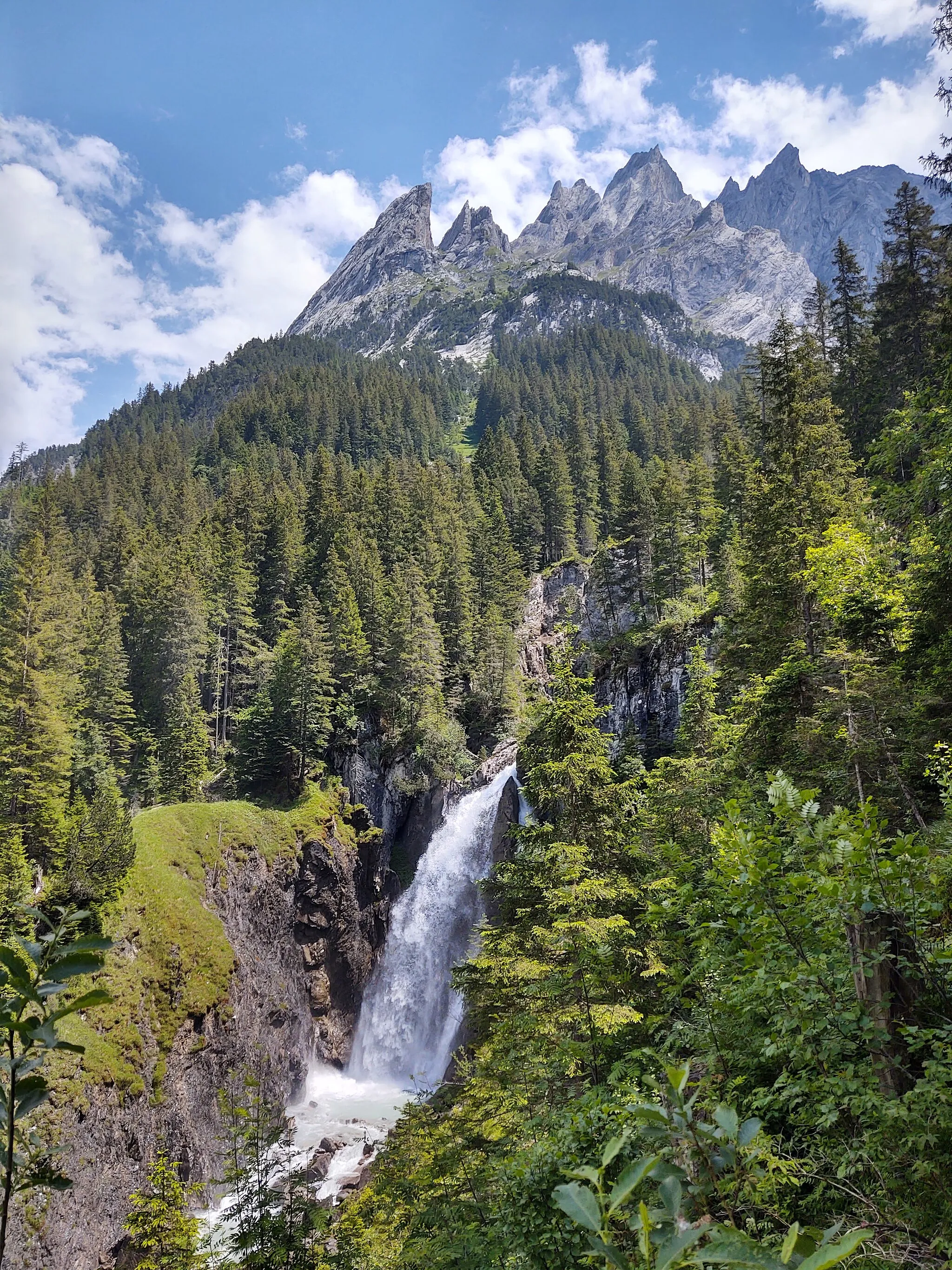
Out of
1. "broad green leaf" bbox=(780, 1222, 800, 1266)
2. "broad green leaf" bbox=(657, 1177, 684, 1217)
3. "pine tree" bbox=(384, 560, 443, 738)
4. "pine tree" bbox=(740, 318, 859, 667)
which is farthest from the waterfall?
"broad green leaf" bbox=(780, 1222, 800, 1266)

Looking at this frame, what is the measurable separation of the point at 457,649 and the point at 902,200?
32953 millimetres

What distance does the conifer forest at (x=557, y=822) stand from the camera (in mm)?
3373

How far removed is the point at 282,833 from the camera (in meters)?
31.6

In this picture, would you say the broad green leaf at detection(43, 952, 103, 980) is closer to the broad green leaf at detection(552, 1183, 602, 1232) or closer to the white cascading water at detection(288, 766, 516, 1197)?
the broad green leaf at detection(552, 1183, 602, 1232)

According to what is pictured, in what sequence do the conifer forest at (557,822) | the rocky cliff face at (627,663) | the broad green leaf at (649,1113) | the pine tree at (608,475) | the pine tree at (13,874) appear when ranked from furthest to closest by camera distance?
1. the pine tree at (608,475)
2. the rocky cliff face at (627,663)
3. the pine tree at (13,874)
4. the conifer forest at (557,822)
5. the broad green leaf at (649,1113)

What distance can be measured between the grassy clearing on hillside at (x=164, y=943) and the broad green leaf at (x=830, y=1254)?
19.4 m

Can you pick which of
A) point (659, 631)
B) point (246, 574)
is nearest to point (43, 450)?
point (246, 574)

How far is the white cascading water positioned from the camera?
89.9 ft

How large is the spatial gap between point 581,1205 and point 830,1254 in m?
0.47

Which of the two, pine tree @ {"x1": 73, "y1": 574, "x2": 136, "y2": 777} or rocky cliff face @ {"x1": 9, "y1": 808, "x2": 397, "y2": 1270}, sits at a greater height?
pine tree @ {"x1": 73, "y1": 574, "x2": 136, "y2": 777}

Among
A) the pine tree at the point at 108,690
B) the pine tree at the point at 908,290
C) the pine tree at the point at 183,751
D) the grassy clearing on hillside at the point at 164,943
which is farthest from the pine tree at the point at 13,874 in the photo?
the pine tree at the point at 908,290

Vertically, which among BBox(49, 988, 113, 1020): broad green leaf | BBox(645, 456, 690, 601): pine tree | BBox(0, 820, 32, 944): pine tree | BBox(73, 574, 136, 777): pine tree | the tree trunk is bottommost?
BBox(0, 820, 32, 944): pine tree

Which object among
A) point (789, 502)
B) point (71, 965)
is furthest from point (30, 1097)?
point (789, 502)

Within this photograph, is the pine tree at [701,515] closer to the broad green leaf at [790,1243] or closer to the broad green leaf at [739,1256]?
the broad green leaf at [739,1256]
